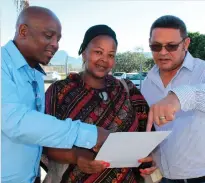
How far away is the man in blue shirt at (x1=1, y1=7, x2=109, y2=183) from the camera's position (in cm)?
146

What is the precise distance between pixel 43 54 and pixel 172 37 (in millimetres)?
1121

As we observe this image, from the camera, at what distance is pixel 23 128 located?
1456 millimetres

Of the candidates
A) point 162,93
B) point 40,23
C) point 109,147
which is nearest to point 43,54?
point 40,23

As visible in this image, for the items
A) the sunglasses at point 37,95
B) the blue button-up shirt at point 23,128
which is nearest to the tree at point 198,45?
the sunglasses at point 37,95

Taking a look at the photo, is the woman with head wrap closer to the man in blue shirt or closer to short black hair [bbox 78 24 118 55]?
short black hair [bbox 78 24 118 55]

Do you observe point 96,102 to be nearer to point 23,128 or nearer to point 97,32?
point 97,32

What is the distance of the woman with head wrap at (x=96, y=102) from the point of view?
6.68 ft

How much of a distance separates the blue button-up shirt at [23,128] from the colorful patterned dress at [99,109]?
0.31 meters

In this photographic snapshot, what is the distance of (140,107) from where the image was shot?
219 cm

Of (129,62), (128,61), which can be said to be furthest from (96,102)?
(128,61)

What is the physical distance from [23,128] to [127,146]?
562mm

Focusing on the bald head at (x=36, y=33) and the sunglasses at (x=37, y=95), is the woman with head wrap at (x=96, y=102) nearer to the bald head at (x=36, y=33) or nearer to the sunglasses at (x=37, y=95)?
the sunglasses at (x=37, y=95)

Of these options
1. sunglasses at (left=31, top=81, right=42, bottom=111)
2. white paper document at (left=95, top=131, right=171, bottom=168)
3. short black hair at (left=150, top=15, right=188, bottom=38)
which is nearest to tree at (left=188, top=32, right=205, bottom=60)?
short black hair at (left=150, top=15, right=188, bottom=38)

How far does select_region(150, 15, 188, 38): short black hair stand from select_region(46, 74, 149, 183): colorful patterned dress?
61 cm
